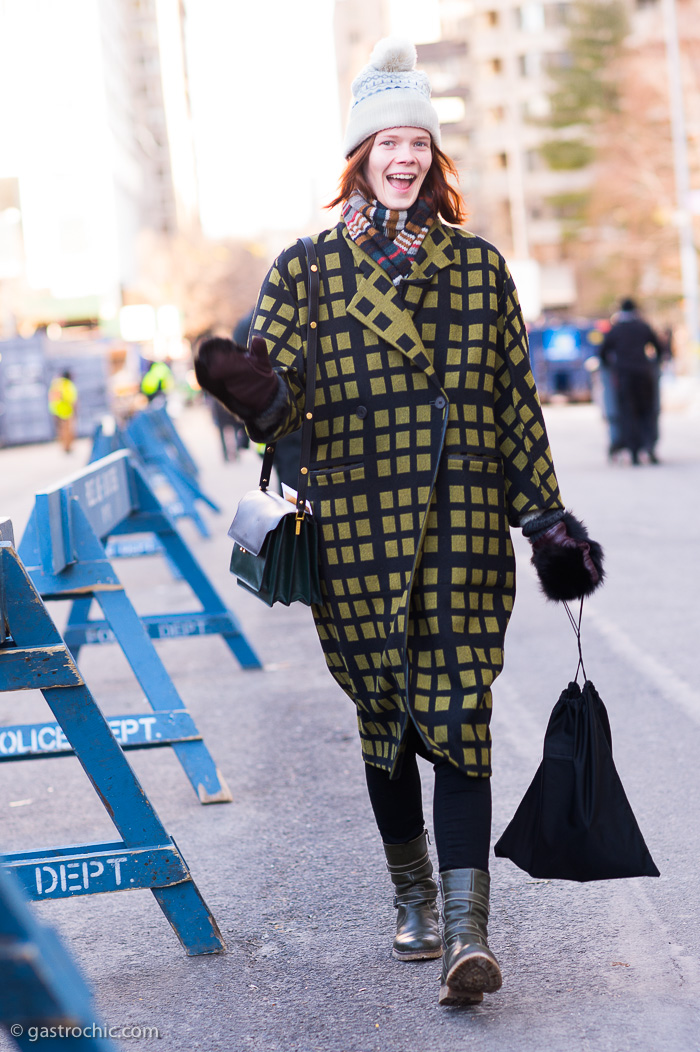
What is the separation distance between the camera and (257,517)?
10.5 feet

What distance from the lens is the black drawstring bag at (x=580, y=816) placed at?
3043 millimetres

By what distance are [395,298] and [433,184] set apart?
330 mm

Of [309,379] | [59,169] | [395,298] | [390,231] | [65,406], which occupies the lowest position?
[65,406]

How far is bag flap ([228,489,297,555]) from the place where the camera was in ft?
10.4

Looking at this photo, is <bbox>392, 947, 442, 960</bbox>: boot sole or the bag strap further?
<bbox>392, 947, 442, 960</bbox>: boot sole

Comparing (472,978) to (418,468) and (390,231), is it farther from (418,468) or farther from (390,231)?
(390,231)

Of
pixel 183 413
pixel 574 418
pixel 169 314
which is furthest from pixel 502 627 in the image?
pixel 169 314

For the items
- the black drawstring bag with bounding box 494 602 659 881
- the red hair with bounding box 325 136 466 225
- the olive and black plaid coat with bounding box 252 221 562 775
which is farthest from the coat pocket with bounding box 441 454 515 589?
the red hair with bounding box 325 136 466 225

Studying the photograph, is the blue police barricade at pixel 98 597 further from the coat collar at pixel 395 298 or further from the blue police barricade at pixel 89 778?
the coat collar at pixel 395 298

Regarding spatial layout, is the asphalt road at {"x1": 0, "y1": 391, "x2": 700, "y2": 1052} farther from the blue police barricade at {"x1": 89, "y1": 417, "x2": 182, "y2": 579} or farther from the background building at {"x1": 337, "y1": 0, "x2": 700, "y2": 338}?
the background building at {"x1": 337, "y1": 0, "x2": 700, "y2": 338}

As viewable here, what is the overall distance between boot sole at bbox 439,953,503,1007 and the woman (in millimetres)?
45

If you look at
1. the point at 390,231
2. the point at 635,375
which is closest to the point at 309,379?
the point at 390,231

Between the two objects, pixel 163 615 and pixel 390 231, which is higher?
pixel 390 231

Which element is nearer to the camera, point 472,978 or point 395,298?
point 472,978
